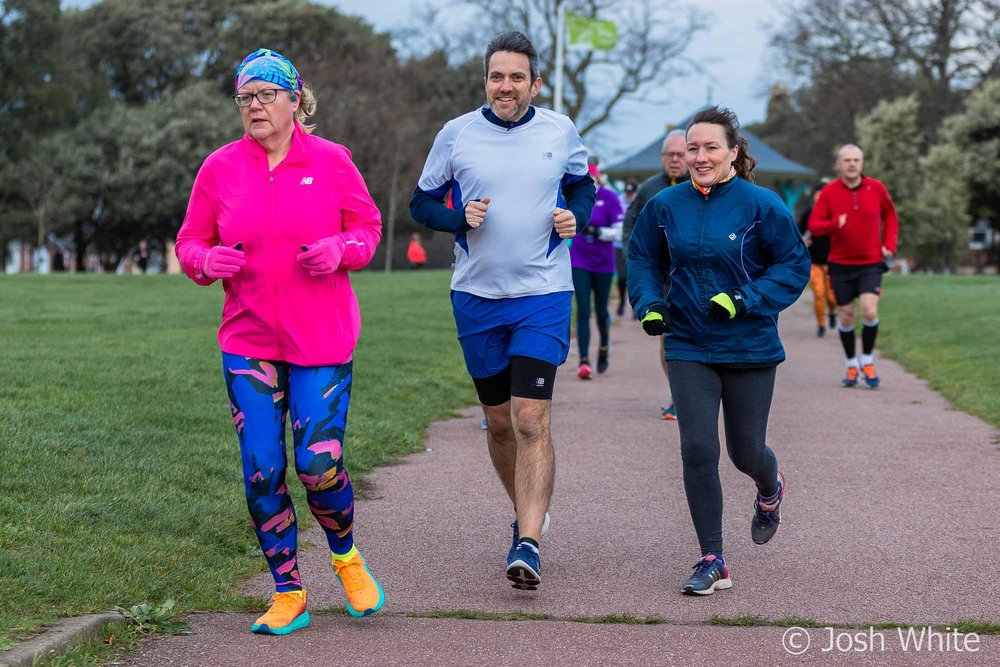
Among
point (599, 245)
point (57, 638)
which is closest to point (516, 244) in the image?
point (57, 638)

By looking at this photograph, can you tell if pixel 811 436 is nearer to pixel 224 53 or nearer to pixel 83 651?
pixel 83 651

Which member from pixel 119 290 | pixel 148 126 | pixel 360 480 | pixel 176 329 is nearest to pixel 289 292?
pixel 360 480

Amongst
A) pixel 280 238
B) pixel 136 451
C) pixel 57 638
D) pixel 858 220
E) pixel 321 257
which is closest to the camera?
pixel 57 638

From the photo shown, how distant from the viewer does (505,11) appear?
4862cm

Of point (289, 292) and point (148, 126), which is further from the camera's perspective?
point (148, 126)

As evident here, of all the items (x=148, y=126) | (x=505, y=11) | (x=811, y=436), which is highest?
(x=505, y=11)

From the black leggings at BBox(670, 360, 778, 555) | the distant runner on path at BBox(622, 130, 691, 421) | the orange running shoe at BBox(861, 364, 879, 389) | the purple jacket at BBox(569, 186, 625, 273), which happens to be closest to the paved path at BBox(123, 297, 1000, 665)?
the black leggings at BBox(670, 360, 778, 555)

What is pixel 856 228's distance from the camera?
11.9m

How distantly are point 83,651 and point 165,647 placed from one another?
28cm

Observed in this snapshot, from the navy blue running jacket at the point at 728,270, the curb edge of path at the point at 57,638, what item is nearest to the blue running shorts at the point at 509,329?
the navy blue running jacket at the point at 728,270

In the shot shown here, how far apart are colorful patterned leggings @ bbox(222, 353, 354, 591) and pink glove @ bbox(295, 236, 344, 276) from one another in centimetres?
38

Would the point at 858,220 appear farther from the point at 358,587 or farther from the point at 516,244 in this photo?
the point at 358,587

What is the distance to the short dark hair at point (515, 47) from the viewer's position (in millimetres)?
5375

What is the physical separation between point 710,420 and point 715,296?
51 cm
